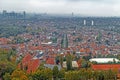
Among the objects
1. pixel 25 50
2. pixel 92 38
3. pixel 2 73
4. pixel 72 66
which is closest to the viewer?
pixel 2 73

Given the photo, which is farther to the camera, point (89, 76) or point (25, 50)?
point (25, 50)

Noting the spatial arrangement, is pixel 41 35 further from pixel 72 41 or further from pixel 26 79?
pixel 26 79

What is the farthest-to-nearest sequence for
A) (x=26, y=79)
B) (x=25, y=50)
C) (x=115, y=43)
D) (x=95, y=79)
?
(x=115, y=43) < (x=25, y=50) < (x=95, y=79) < (x=26, y=79)

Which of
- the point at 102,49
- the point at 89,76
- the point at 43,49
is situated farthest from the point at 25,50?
the point at 89,76

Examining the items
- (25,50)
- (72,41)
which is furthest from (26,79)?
(72,41)

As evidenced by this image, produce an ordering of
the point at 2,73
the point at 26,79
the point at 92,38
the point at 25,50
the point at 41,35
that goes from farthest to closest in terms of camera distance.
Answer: the point at 41,35 < the point at 92,38 < the point at 25,50 < the point at 2,73 < the point at 26,79

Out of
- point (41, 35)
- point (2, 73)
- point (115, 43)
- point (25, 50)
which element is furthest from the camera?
point (41, 35)

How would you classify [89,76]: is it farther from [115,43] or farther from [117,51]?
[115,43]

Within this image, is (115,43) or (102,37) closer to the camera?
(115,43)
